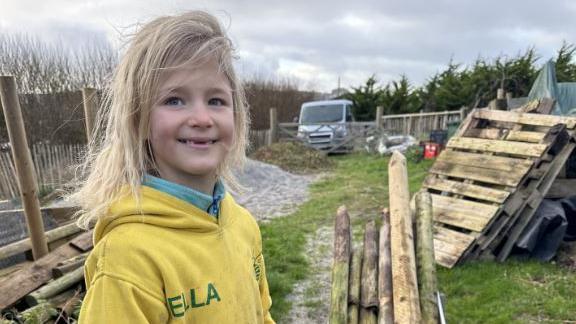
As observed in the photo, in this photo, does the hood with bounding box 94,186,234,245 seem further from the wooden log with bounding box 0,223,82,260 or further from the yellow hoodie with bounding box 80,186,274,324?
the wooden log with bounding box 0,223,82,260

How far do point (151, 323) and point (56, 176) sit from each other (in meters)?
10.6

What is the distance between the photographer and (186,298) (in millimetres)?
1173

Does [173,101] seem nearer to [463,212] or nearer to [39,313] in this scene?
[39,313]

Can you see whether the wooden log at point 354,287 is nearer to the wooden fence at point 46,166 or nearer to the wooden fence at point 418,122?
the wooden fence at point 46,166

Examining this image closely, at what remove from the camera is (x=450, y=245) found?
4.88 metres

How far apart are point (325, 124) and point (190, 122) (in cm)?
1589

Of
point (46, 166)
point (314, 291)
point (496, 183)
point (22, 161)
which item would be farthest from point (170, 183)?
point (46, 166)

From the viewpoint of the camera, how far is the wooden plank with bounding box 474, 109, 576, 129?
532 cm

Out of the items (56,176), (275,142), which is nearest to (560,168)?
(56,176)

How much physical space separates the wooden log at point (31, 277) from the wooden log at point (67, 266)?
0.16ft

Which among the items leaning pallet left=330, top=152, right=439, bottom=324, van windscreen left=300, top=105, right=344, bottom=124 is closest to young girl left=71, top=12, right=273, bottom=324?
leaning pallet left=330, top=152, right=439, bottom=324

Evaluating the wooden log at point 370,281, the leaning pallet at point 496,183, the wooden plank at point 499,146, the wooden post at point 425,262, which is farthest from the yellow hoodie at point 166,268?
the wooden plank at point 499,146

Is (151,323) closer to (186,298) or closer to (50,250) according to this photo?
(186,298)

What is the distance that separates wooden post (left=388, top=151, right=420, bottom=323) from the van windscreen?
1341 centimetres
